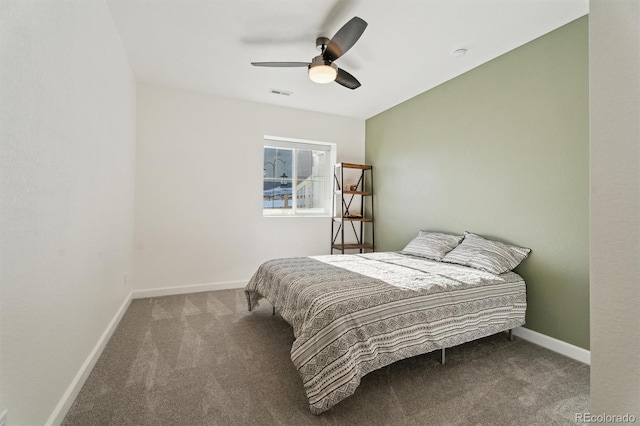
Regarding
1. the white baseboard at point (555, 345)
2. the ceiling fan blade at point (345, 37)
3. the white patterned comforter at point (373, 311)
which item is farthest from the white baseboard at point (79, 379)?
the white baseboard at point (555, 345)

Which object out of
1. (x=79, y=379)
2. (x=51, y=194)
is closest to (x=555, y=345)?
(x=79, y=379)

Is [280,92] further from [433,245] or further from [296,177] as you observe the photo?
[433,245]

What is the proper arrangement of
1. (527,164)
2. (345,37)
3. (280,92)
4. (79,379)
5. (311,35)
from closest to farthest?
(79,379), (345,37), (311,35), (527,164), (280,92)

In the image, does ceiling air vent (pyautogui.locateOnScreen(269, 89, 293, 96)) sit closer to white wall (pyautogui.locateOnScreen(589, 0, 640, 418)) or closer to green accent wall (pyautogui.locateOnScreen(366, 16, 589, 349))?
green accent wall (pyautogui.locateOnScreen(366, 16, 589, 349))

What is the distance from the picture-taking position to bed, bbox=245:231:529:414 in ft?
5.12

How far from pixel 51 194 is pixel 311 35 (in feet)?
6.99

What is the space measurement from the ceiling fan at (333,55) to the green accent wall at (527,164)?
4.44ft

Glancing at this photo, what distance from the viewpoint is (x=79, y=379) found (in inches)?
65.9

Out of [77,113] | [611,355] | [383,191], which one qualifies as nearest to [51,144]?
[77,113]

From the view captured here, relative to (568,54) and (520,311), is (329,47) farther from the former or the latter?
(520,311)

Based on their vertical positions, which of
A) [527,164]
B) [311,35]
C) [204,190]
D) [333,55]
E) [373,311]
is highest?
[311,35]

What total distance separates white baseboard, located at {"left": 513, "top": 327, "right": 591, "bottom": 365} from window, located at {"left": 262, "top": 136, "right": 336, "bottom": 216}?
2939 mm

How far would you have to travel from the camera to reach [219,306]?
10.4 feet
